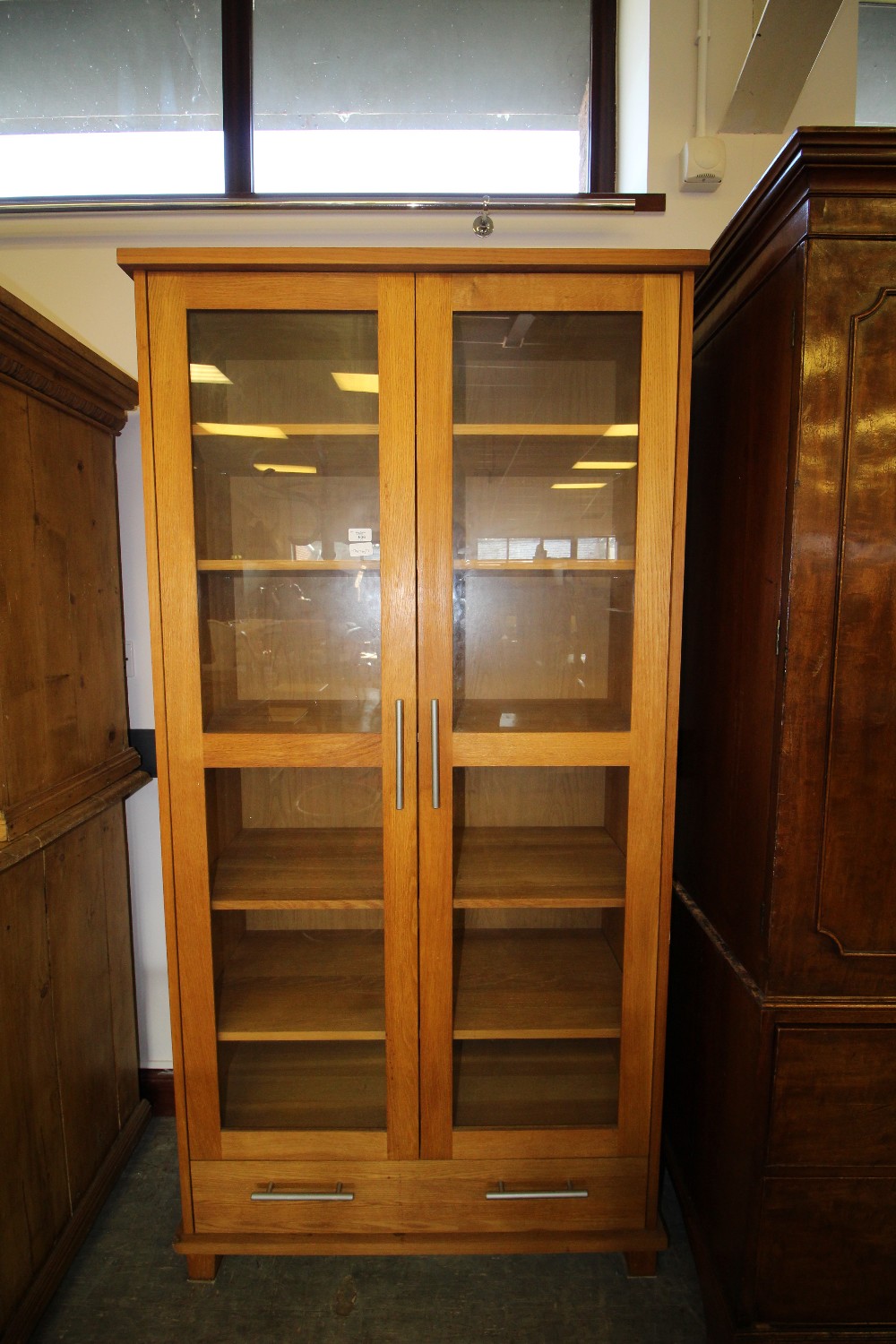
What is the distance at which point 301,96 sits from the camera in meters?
1.69

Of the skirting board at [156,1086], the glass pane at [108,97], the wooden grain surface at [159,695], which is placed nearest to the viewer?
the wooden grain surface at [159,695]

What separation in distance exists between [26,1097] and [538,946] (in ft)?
3.60

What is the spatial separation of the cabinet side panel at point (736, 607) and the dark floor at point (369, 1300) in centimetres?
82

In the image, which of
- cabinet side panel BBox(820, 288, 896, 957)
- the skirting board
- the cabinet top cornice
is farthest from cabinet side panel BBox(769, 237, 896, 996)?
the skirting board

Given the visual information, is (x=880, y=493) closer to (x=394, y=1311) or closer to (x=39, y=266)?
(x=394, y=1311)

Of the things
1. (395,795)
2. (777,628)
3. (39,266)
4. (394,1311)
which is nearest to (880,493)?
(777,628)

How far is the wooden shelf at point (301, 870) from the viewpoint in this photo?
1.31 meters

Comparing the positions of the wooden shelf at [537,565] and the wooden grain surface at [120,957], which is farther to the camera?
the wooden grain surface at [120,957]

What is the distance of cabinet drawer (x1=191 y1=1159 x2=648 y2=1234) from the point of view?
1.31 meters

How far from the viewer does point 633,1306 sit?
1304 millimetres

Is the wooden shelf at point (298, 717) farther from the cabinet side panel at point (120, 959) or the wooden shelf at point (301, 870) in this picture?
the cabinet side panel at point (120, 959)

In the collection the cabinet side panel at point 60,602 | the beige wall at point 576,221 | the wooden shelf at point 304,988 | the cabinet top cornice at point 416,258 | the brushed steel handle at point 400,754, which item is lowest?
the wooden shelf at point 304,988

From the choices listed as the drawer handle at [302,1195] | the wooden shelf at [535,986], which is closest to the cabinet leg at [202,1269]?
the drawer handle at [302,1195]

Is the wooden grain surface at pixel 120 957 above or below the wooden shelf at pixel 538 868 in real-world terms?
below
